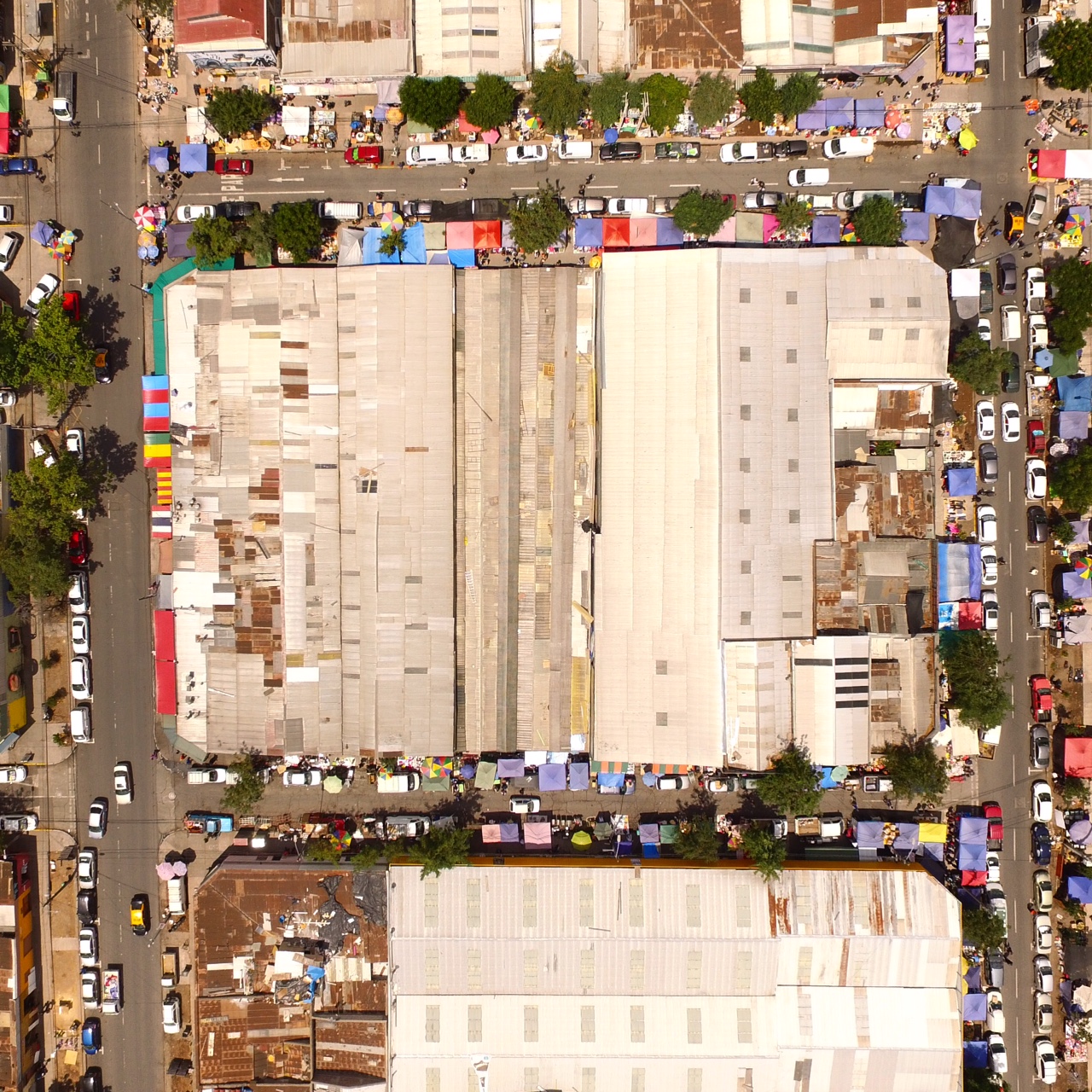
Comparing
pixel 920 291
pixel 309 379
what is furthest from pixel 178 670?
pixel 920 291

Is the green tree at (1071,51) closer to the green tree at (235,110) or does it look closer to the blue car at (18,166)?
the green tree at (235,110)

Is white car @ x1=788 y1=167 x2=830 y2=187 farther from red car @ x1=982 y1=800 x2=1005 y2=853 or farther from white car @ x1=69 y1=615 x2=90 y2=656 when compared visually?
white car @ x1=69 y1=615 x2=90 y2=656

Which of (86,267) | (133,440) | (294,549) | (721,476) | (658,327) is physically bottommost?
(294,549)

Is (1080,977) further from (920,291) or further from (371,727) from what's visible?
(371,727)

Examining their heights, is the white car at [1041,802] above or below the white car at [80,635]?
below

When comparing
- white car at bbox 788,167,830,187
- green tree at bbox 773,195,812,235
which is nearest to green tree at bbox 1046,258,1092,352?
white car at bbox 788,167,830,187

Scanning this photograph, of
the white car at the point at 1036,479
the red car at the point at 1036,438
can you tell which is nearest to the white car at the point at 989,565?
the white car at the point at 1036,479
